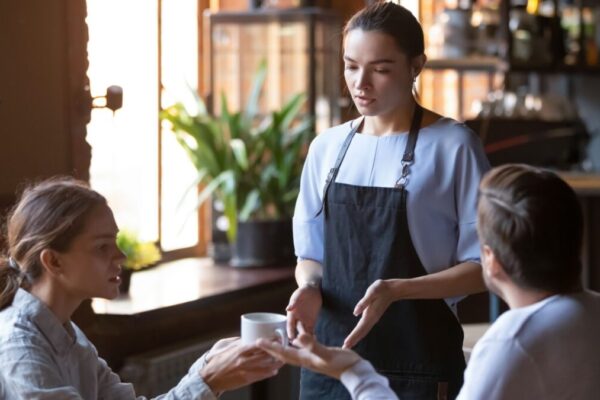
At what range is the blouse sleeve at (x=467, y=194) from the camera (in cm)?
222

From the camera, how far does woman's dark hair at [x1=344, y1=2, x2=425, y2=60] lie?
7.39 feet

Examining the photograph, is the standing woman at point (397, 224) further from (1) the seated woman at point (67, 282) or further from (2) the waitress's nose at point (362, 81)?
(1) the seated woman at point (67, 282)

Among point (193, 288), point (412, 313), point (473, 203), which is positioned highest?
point (473, 203)

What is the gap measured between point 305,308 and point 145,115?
7.40 feet

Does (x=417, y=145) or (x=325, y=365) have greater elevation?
(x=417, y=145)

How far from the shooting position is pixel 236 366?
1973mm

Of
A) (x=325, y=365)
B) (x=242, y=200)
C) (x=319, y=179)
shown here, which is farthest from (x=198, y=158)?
(x=325, y=365)

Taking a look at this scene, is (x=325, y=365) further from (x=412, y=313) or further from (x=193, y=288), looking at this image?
(x=193, y=288)

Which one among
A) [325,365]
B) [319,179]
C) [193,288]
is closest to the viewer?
[325,365]

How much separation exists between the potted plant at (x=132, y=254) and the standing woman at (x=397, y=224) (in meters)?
1.48

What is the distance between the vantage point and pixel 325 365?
177 cm

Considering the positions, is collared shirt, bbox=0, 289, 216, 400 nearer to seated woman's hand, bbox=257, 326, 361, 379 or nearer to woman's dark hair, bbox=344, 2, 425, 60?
seated woman's hand, bbox=257, 326, 361, 379

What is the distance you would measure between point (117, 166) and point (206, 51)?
2.98 feet

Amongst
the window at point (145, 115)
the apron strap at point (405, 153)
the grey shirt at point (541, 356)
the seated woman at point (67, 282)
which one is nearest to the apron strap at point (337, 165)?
the apron strap at point (405, 153)
